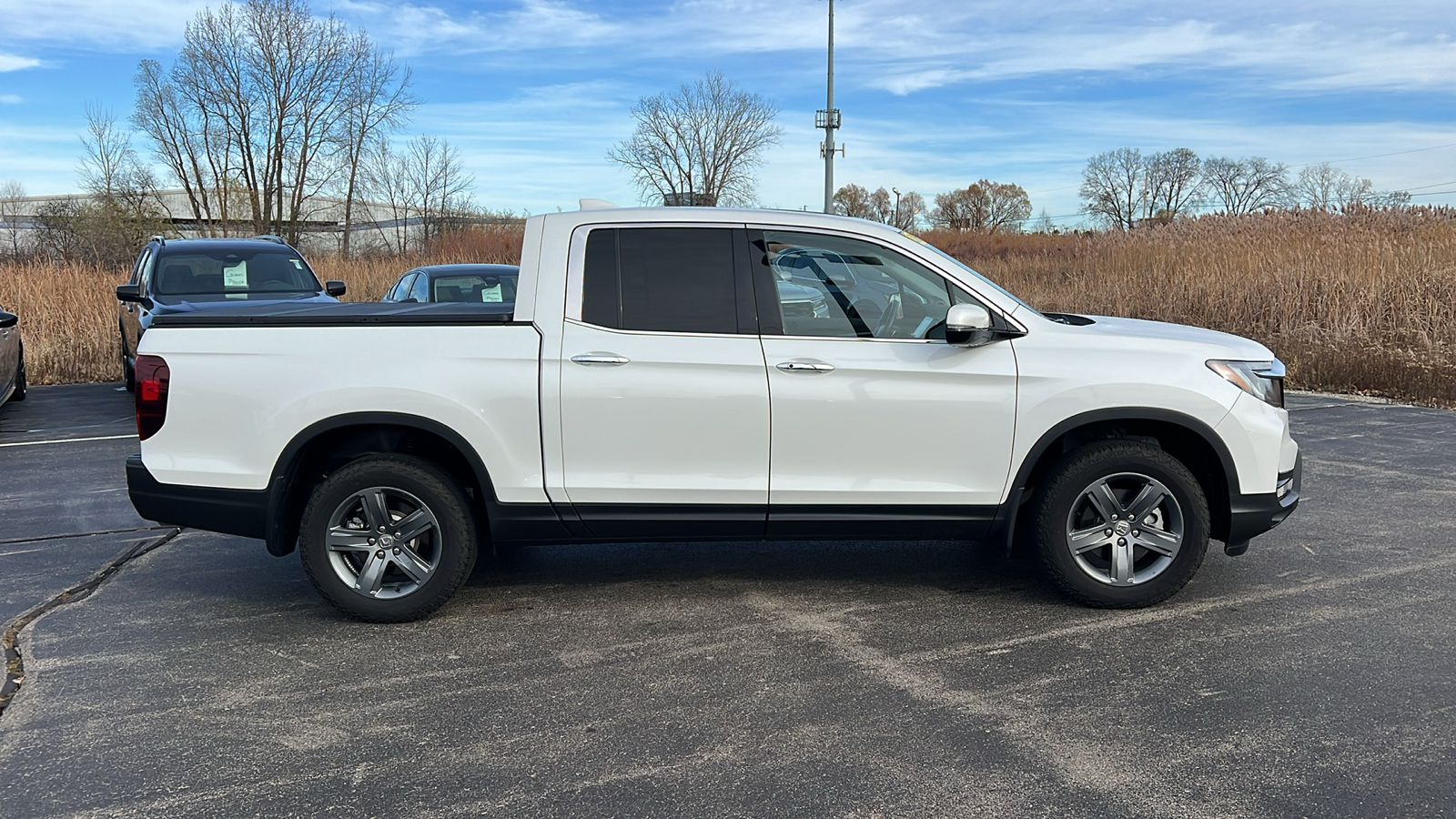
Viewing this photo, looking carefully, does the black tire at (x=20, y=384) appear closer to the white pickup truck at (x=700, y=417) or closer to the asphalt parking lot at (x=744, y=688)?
the asphalt parking lot at (x=744, y=688)

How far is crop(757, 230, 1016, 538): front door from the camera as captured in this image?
4.70 m

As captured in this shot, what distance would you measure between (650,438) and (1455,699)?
3.18 m

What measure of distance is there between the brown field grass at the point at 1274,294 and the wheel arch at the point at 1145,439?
840 centimetres

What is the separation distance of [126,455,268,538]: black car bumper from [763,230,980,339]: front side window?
2471 millimetres

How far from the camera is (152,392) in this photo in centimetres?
471

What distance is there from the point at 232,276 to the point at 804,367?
9647mm

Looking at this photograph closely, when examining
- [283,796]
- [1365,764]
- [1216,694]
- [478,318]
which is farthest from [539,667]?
[1365,764]

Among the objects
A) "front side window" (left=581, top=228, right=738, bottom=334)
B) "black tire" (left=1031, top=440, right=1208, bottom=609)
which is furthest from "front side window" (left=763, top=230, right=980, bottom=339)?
"black tire" (left=1031, top=440, right=1208, bottom=609)

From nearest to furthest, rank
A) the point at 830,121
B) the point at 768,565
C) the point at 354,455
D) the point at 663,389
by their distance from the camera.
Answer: the point at 663,389
the point at 354,455
the point at 768,565
the point at 830,121

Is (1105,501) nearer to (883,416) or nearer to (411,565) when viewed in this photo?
(883,416)

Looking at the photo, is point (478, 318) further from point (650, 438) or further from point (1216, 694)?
point (1216, 694)

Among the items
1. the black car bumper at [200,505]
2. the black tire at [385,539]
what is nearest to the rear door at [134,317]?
the black car bumper at [200,505]

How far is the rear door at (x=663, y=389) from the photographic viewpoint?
15.3 feet

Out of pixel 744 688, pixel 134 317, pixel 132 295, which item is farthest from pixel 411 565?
pixel 134 317
